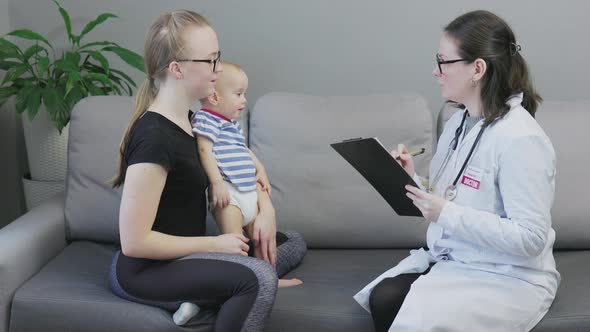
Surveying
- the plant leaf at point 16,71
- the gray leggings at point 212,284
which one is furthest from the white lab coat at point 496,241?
the plant leaf at point 16,71

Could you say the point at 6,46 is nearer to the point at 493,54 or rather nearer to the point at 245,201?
the point at 245,201

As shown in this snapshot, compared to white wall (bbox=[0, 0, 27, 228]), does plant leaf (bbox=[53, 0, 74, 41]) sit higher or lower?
higher

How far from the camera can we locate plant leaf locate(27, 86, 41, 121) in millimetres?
2773

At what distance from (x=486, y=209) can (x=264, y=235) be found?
67cm

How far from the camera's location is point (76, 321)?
2.07m

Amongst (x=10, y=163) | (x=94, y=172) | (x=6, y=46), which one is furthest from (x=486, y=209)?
(x=10, y=163)

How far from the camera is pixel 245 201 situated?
220 centimetres

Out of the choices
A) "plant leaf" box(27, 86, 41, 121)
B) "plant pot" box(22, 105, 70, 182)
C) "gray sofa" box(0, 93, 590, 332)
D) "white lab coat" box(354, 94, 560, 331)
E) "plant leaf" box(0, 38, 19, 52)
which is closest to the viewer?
"white lab coat" box(354, 94, 560, 331)

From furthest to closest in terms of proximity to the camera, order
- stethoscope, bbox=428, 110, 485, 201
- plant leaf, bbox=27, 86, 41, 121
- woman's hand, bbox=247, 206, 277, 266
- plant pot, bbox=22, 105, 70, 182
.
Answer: plant pot, bbox=22, 105, 70, 182
plant leaf, bbox=27, 86, 41, 121
woman's hand, bbox=247, 206, 277, 266
stethoscope, bbox=428, 110, 485, 201

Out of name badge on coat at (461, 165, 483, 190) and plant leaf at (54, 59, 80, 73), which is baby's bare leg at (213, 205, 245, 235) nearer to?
name badge on coat at (461, 165, 483, 190)

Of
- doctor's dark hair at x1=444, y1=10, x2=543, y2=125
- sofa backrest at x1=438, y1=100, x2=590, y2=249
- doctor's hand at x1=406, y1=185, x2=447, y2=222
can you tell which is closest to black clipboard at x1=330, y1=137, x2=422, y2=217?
doctor's hand at x1=406, y1=185, x2=447, y2=222

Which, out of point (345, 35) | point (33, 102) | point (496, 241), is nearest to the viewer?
point (496, 241)

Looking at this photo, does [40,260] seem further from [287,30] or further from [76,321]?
[287,30]

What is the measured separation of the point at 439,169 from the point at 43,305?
121 centimetres
